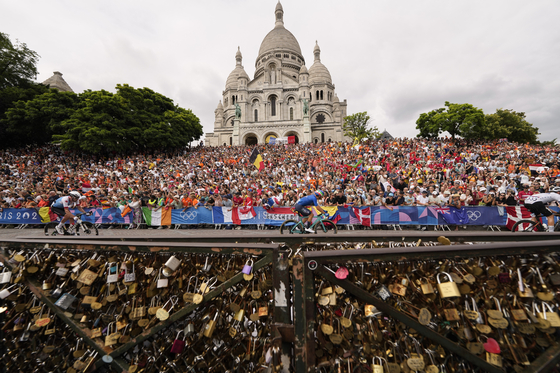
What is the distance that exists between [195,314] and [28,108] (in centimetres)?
4692

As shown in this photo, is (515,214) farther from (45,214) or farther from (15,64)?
(15,64)

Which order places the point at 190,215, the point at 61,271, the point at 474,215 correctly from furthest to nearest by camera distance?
the point at 190,215 < the point at 474,215 < the point at 61,271

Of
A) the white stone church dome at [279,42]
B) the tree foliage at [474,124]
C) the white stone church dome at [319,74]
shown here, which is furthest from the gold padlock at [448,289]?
the white stone church dome at [279,42]

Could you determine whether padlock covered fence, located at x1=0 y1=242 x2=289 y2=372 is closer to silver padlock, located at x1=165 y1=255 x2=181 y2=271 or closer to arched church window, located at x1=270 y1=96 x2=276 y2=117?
silver padlock, located at x1=165 y1=255 x2=181 y2=271

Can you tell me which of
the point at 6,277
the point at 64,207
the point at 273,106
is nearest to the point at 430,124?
the point at 273,106

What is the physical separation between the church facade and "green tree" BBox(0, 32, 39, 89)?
32.1 m

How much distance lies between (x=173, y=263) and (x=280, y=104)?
56.0 meters

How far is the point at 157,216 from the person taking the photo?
13.2 m

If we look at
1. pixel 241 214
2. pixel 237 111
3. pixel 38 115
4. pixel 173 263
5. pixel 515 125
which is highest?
pixel 237 111

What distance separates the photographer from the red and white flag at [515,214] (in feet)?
34.6

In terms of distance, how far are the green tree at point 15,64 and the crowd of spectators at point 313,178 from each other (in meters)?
15.9

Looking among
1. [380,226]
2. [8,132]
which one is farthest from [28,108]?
[380,226]

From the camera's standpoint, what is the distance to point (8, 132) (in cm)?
3353

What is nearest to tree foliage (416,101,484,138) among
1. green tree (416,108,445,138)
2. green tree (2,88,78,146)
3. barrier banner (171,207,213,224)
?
green tree (416,108,445,138)
